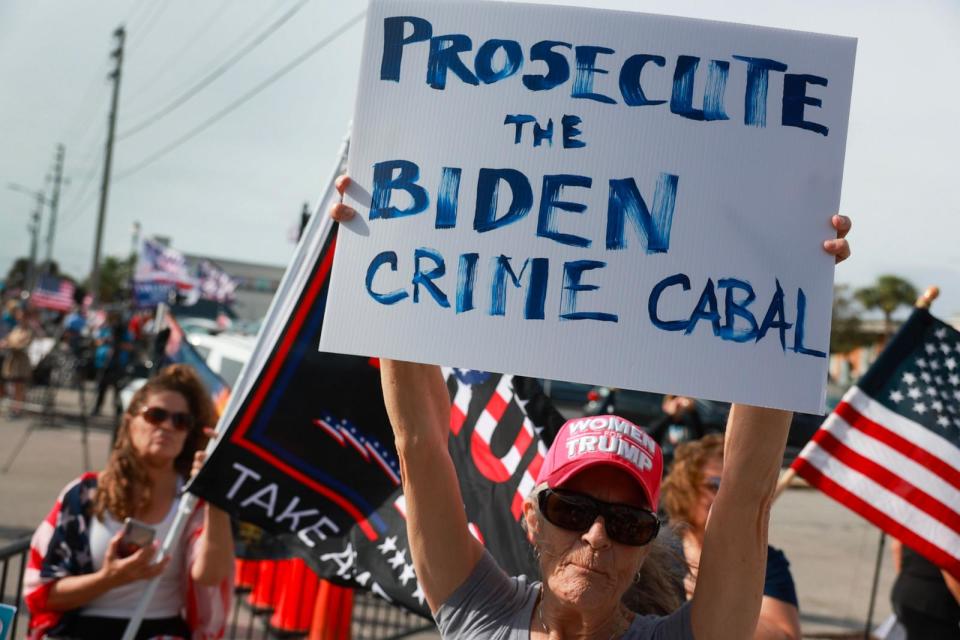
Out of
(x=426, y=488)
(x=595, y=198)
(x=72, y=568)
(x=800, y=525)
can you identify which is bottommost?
(x=800, y=525)

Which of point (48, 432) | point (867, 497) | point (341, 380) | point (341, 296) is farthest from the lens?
point (48, 432)

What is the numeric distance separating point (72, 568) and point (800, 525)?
10.9 metres

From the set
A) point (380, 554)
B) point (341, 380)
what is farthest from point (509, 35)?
point (380, 554)

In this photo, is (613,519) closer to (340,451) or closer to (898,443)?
(340,451)

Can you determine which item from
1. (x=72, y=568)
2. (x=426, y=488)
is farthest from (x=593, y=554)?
(x=72, y=568)

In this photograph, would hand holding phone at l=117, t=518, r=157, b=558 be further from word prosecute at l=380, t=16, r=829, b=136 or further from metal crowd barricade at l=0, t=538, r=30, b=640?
word prosecute at l=380, t=16, r=829, b=136

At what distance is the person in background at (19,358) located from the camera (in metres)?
15.0

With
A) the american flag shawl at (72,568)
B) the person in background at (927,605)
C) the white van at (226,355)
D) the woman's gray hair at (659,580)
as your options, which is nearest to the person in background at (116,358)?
the white van at (226,355)

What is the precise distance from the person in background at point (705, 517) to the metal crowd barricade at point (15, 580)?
204 centimetres

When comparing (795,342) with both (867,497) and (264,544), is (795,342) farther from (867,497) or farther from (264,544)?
(264,544)

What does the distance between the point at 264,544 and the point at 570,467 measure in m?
2.66

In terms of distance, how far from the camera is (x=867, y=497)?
4238 millimetres

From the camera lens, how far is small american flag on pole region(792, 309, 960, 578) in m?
4.11

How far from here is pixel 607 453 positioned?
2.10m
